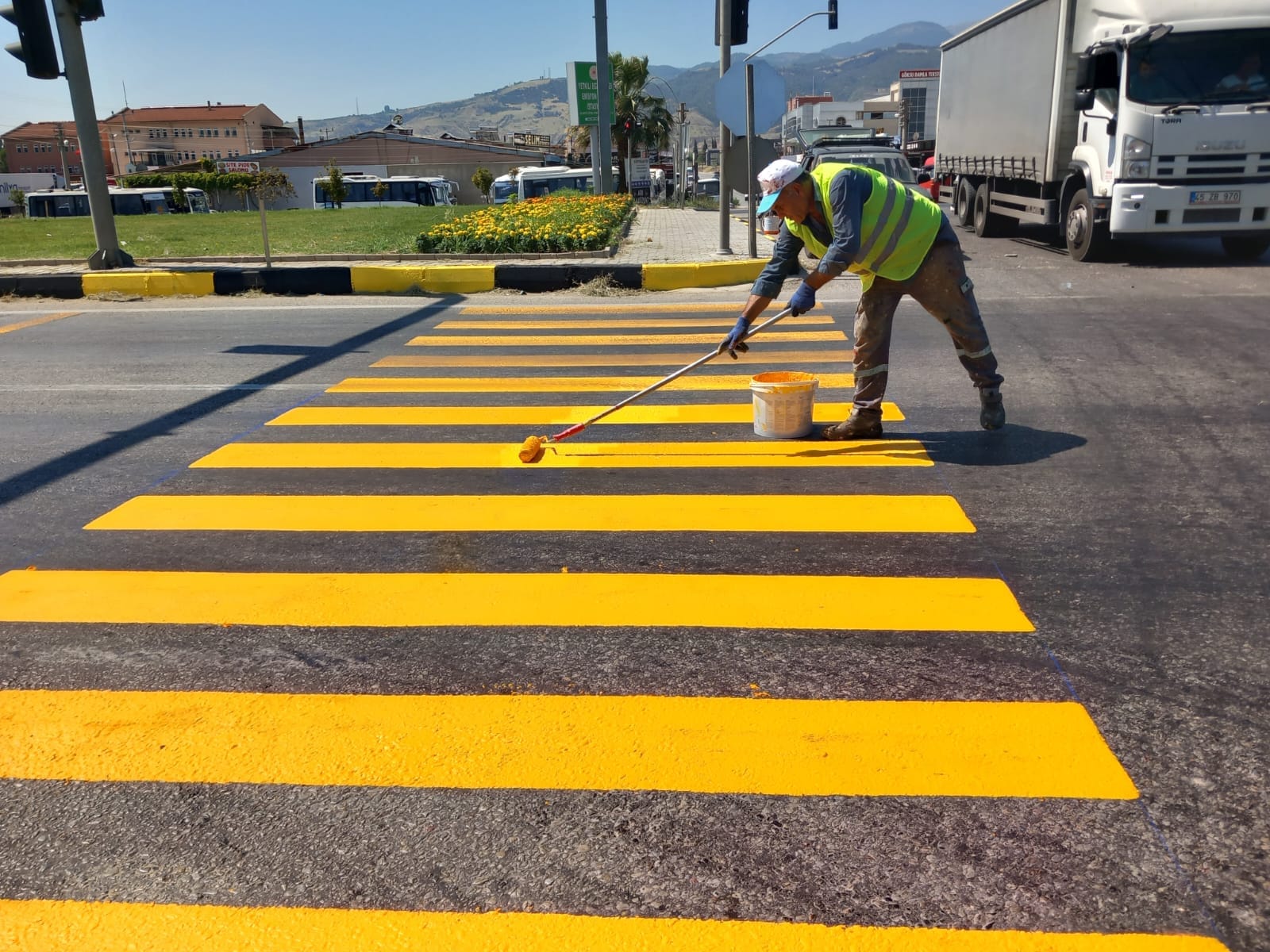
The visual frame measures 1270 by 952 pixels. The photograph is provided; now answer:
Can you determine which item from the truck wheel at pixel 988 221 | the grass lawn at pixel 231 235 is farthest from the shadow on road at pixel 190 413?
the truck wheel at pixel 988 221

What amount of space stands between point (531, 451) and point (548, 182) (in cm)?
3860

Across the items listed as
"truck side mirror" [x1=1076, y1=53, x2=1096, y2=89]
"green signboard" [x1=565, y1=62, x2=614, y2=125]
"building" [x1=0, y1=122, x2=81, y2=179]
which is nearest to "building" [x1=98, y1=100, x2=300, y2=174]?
"building" [x1=0, y1=122, x2=81, y2=179]

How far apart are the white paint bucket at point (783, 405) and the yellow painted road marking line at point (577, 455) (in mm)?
82

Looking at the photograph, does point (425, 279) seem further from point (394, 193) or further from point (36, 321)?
point (394, 193)

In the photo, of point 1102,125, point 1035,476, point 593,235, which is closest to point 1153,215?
point 1102,125

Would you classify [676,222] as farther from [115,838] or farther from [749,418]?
[115,838]

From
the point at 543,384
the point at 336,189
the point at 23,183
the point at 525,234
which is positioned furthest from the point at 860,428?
the point at 23,183

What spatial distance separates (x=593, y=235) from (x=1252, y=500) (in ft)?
39.1

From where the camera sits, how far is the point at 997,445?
5805 mm

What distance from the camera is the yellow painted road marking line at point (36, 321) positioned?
36.4 ft

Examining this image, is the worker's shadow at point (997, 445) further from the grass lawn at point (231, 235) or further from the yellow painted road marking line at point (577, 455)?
the grass lawn at point (231, 235)

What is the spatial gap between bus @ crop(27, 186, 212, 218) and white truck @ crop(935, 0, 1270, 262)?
4334 centimetres

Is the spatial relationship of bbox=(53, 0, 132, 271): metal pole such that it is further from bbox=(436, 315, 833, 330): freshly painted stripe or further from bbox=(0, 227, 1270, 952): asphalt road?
bbox=(0, 227, 1270, 952): asphalt road

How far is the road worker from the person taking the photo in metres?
5.21
